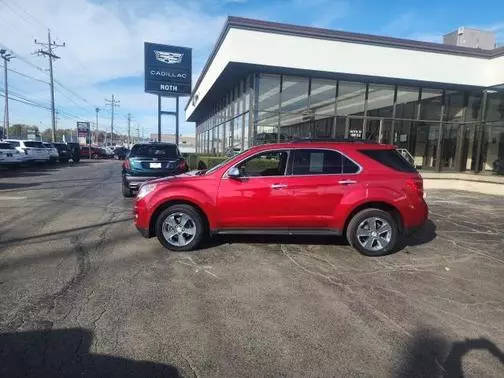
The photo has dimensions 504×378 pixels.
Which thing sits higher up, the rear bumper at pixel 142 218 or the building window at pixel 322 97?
the building window at pixel 322 97

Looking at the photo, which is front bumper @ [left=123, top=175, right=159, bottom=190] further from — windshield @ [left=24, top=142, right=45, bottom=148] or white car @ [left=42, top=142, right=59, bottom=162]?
white car @ [left=42, top=142, right=59, bottom=162]

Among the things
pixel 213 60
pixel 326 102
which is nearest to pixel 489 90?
pixel 326 102

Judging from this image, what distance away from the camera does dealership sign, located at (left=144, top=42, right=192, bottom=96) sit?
Answer: 28.8m

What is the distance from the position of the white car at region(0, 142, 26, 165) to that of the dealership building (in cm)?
1235

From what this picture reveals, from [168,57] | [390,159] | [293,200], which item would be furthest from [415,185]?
[168,57]

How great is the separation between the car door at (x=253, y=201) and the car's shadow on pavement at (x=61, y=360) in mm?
3030

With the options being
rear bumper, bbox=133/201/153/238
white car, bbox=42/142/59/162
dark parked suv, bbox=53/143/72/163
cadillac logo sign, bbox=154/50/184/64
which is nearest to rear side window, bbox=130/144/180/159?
rear bumper, bbox=133/201/153/238

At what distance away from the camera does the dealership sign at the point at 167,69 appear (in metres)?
28.8

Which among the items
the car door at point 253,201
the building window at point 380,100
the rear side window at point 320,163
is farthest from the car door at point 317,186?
the building window at point 380,100

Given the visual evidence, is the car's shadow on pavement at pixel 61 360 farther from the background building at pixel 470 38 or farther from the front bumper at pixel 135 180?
the background building at pixel 470 38

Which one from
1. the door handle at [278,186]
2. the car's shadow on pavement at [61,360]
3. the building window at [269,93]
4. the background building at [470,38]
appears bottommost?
the car's shadow on pavement at [61,360]

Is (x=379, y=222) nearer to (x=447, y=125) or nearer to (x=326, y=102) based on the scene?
(x=326, y=102)

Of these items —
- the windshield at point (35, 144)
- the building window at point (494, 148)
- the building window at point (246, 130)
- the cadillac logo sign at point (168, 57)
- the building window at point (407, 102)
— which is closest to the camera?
the building window at point (246, 130)

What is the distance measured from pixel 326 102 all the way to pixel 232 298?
14048mm
